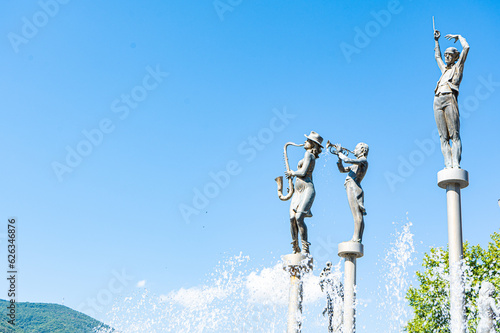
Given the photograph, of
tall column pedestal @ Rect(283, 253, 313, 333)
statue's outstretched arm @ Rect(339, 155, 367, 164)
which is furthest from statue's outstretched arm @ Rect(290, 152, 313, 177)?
tall column pedestal @ Rect(283, 253, 313, 333)

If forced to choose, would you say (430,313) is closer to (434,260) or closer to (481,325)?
(434,260)

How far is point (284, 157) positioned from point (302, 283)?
10.9ft

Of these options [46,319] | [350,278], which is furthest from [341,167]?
[46,319]

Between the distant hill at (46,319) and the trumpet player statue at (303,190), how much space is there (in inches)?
4647

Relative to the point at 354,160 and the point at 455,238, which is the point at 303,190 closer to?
the point at 354,160

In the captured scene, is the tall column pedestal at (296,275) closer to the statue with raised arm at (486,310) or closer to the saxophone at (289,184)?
the saxophone at (289,184)

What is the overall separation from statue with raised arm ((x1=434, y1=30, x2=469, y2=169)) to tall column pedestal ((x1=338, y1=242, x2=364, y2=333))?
2655mm

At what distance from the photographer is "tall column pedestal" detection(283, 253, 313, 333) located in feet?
43.3

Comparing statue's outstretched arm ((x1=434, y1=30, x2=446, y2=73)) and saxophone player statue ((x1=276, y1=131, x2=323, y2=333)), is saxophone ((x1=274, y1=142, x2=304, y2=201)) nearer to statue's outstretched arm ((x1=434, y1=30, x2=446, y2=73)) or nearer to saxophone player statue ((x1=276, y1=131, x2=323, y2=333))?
saxophone player statue ((x1=276, y1=131, x2=323, y2=333))

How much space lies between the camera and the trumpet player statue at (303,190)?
45.2 ft

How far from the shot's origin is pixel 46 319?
162500mm

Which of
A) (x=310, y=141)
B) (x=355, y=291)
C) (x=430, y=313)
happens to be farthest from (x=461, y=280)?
(x=430, y=313)

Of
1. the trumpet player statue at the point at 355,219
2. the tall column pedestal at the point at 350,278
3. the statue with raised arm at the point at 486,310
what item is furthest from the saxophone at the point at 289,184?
the statue with raised arm at the point at 486,310

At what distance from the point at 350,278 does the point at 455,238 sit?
8.06ft
